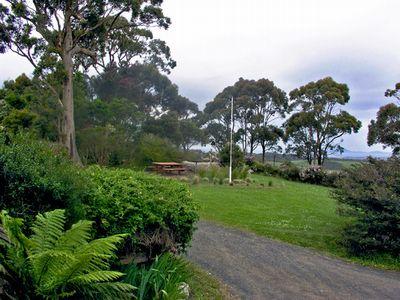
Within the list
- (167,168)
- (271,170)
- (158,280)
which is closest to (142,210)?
(158,280)

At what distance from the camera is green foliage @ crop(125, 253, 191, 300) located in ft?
12.2

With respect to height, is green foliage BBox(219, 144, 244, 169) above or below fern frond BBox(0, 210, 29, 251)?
above

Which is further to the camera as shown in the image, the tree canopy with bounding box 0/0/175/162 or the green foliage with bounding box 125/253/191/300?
the tree canopy with bounding box 0/0/175/162

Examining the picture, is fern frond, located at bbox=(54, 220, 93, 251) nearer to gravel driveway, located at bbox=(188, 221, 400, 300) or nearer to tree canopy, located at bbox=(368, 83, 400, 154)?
gravel driveway, located at bbox=(188, 221, 400, 300)

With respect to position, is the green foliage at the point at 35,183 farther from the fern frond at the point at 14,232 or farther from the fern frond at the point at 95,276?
the fern frond at the point at 95,276

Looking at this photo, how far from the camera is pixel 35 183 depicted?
3.56 meters

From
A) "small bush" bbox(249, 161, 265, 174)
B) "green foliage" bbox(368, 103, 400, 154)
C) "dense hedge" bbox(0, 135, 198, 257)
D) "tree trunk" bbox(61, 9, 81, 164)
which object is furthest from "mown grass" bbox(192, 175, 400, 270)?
"green foliage" bbox(368, 103, 400, 154)

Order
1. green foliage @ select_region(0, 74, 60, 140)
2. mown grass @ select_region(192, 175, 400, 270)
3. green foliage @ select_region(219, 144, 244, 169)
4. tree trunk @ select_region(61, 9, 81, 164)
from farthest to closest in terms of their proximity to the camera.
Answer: green foliage @ select_region(219, 144, 244, 169) → tree trunk @ select_region(61, 9, 81, 164) → green foliage @ select_region(0, 74, 60, 140) → mown grass @ select_region(192, 175, 400, 270)

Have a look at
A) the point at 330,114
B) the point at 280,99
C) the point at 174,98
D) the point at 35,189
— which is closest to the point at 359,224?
the point at 35,189

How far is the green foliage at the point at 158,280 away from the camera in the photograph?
3.72 meters

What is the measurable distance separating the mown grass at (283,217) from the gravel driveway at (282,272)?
588 millimetres

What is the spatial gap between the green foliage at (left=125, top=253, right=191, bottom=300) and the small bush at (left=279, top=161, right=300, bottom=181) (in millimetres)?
23496

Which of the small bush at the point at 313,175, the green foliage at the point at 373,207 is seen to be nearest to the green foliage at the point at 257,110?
the small bush at the point at 313,175

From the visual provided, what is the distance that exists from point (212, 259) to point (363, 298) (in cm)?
244
